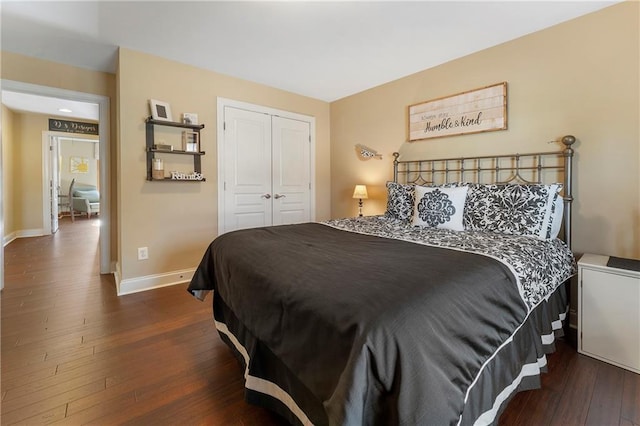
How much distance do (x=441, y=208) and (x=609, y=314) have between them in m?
1.19

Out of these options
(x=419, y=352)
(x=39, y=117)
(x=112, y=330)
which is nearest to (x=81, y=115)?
(x=39, y=117)

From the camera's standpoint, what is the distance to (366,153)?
3.81m

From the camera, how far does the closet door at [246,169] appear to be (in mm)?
3516

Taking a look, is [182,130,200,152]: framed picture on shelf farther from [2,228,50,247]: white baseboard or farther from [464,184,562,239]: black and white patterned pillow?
[2,228,50,247]: white baseboard

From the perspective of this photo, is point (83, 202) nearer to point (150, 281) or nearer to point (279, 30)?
point (150, 281)

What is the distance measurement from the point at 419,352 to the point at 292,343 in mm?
454

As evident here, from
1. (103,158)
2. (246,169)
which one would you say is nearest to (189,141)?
(246,169)

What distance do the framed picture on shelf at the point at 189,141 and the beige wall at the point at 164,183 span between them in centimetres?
11

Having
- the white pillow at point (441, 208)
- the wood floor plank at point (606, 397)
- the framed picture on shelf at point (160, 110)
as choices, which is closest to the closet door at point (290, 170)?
the framed picture on shelf at point (160, 110)

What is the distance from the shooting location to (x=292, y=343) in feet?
3.44

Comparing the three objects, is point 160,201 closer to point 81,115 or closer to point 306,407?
point 306,407

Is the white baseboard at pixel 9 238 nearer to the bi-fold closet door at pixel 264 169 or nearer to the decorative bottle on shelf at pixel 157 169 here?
the decorative bottle on shelf at pixel 157 169

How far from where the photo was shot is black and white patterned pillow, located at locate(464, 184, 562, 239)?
1.99m

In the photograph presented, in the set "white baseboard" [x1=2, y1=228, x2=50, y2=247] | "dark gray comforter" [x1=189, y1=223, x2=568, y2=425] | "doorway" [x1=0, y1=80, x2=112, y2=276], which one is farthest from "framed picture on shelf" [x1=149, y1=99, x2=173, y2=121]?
"white baseboard" [x1=2, y1=228, x2=50, y2=247]
